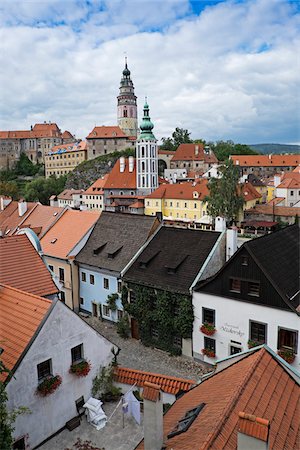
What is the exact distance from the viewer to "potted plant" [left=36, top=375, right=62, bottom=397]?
37.3ft

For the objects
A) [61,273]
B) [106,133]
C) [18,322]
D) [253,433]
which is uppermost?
[106,133]

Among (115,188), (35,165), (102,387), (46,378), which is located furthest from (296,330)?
(35,165)

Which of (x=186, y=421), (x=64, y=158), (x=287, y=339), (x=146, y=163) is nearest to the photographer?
(x=186, y=421)

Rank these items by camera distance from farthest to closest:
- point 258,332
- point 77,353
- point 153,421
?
point 258,332 < point 77,353 < point 153,421

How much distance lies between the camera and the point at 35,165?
470 feet

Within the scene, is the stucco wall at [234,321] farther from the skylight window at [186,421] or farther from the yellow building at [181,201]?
the yellow building at [181,201]

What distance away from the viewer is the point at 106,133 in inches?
4707

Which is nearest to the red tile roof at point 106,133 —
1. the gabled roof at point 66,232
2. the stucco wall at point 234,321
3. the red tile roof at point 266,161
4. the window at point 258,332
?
the red tile roof at point 266,161

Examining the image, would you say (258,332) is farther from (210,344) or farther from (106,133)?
(106,133)

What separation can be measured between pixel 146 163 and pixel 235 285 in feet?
214

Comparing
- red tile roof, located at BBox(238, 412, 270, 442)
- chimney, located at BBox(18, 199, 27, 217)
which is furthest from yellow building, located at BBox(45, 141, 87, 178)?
red tile roof, located at BBox(238, 412, 270, 442)

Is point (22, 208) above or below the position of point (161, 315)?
above

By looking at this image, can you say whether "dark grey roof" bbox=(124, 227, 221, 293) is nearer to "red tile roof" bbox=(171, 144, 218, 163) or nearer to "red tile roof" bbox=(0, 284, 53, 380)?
"red tile roof" bbox=(0, 284, 53, 380)

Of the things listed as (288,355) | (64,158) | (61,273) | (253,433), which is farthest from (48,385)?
(64,158)
